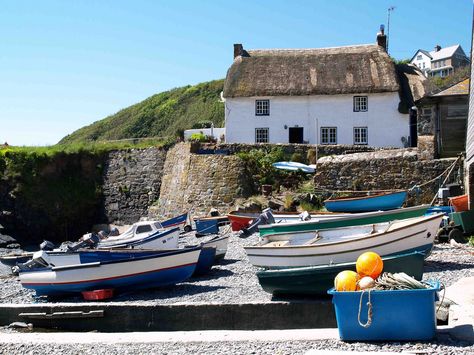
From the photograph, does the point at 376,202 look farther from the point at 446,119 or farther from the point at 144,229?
the point at 144,229

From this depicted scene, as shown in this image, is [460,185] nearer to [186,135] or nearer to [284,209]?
[284,209]

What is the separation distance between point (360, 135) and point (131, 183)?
12.0 m

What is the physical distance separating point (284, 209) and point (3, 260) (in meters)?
10.4

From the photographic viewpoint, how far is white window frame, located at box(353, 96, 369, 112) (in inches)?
1217

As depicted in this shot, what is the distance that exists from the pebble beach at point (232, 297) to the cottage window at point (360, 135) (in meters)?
12.0

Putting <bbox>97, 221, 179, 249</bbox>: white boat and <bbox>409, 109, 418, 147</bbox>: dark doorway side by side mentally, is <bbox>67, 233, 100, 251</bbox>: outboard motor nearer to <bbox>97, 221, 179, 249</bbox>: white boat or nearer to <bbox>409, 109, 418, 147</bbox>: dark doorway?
<bbox>97, 221, 179, 249</bbox>: white boat

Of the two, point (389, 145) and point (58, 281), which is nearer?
point (58, 281)

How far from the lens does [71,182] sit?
32.3 meters

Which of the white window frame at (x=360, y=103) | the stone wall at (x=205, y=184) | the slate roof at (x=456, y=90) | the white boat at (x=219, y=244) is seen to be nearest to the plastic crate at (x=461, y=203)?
the slate roof at (x=456, y=90)

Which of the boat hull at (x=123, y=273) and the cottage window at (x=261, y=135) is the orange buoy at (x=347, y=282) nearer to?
the boat hull at (x=123, y=273)

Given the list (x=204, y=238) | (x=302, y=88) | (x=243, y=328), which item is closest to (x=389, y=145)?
(x=302, y=88)

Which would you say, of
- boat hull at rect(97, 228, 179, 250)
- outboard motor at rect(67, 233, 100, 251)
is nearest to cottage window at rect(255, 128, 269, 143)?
outboard motor at rect(67, 233, 100, 251)

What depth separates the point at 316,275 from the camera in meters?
11.0

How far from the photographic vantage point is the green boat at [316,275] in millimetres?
10766
